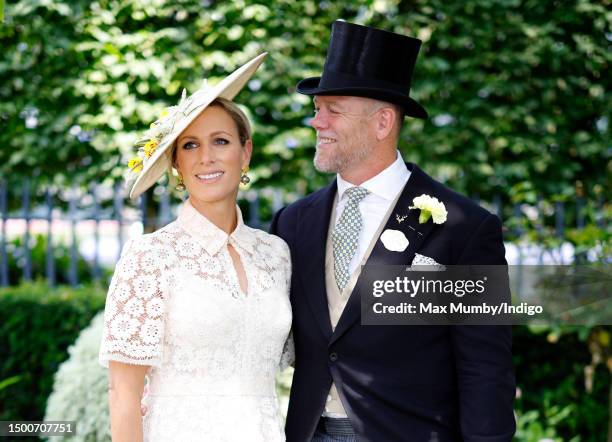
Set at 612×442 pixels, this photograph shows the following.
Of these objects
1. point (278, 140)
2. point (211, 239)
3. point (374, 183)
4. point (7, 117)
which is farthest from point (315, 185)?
point (211, 239)

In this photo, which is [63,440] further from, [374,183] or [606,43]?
[606,43]

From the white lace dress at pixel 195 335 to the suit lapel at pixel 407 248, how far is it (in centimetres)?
23

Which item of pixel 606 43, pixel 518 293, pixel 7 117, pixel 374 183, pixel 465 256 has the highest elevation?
pixel 606 43

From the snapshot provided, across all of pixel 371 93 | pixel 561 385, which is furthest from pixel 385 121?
pixel 561 385

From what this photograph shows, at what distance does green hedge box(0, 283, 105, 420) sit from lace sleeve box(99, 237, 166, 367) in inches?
128

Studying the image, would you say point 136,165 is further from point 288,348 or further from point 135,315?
point 288,348

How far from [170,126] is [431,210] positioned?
987mm

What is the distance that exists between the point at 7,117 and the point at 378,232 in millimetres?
4802

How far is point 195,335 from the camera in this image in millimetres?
2705

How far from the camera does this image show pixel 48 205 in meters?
7.03

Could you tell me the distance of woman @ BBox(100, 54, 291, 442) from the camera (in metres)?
2.64

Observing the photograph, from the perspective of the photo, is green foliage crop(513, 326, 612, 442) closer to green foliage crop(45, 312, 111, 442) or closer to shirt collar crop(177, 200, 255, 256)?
green foliage crop(45, 312, 111, 442)

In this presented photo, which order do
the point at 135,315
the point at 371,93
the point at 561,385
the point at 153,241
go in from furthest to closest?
1. the point at 561,385
2. the point at 371,93
3. the point at 153,241
4. the point at 135,315

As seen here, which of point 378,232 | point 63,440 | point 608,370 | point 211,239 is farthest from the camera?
point 608,370
